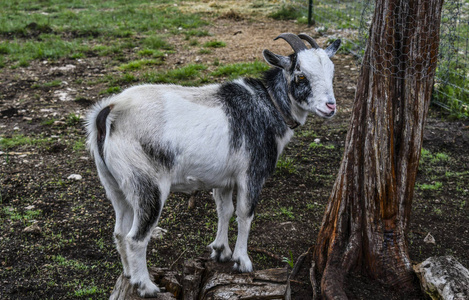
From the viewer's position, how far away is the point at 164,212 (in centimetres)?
504

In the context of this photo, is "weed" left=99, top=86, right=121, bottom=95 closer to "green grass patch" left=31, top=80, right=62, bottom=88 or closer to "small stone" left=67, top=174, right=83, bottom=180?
"green grass patch" left=31, top=80, right=62, bottom=88

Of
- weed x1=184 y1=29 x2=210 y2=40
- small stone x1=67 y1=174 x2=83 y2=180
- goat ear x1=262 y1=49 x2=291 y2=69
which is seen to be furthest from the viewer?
weed x1=184 y1=29 x2=210 y2=40

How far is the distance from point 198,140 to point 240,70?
16.9 ft

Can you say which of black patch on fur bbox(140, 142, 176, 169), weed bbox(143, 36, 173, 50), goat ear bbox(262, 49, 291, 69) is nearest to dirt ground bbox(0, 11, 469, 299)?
black patch on fur bbox(140, 142, 176, 169)

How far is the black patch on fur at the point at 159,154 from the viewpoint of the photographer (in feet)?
11.2

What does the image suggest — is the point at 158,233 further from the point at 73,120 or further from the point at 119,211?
the point at 73,120

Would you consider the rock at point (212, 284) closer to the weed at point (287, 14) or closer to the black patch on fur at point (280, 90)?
the black patch on fur at point (280, 90)

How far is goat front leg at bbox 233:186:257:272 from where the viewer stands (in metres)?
3.85

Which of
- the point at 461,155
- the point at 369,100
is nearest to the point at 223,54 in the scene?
the point at 461,155

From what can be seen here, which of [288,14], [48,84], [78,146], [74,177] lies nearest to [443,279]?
[74,177]

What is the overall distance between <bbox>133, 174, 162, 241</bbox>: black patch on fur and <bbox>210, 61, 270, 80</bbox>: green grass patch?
16.8 ft

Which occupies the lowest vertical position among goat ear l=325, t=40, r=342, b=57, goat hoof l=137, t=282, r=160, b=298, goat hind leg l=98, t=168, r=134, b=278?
goat hoof l=137, t=282, r=160, b=298

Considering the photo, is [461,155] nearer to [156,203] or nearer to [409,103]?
[409,103]

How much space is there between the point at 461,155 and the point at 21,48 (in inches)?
327
